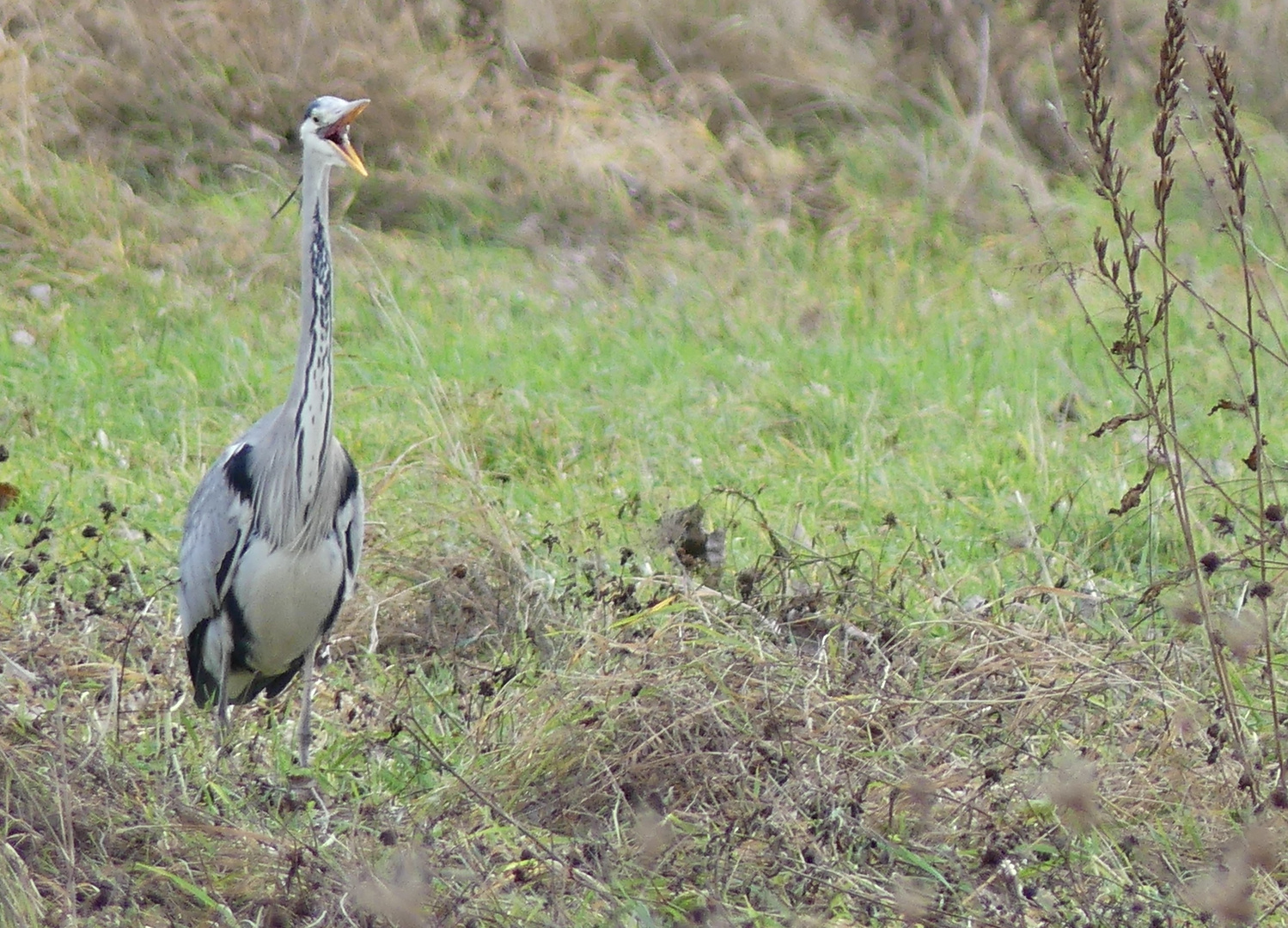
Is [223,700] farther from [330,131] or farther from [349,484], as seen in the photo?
[330,131]

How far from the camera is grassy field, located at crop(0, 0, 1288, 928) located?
3133 millimetres

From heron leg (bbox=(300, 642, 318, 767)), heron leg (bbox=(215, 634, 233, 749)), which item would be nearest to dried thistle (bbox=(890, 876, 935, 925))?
heron leg (bbox=(300, 642, 318, 767))

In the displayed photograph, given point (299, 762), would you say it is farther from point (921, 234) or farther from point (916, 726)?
point (921, 234)

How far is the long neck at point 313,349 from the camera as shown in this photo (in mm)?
3844

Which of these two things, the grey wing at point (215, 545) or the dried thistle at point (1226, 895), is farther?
the grey wing at point (215, 545)

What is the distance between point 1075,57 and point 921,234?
1654mm

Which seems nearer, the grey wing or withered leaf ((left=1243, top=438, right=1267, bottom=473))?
withered leaf ((left=1243, top=438, right=1267, bottom=473))

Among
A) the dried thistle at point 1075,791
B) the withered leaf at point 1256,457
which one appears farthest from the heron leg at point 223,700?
the withered leaf at point 1256,457

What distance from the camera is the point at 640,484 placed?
18.2 feet

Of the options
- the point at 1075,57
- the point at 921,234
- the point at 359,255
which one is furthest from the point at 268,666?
the point at 1075,57

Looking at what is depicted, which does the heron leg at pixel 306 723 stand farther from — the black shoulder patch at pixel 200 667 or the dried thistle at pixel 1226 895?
the dried thistle at pixel 1226 895

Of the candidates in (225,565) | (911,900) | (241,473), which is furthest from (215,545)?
(911,900)

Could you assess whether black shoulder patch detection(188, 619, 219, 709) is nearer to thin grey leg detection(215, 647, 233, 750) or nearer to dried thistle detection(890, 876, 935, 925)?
thin grey leg detection(215, 647, 233, 750)

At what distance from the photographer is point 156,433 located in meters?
6.01
